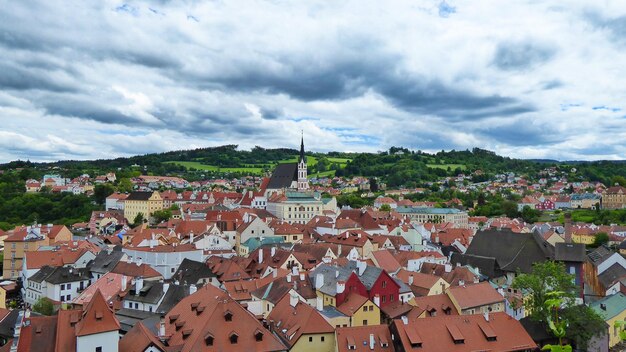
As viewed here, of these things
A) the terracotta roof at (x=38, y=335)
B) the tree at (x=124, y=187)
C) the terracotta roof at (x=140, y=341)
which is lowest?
the terracotta roof at (x=140, y=341)

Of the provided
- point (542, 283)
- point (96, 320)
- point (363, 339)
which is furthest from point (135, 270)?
point (542, 283)

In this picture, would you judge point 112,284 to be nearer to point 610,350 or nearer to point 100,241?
point 100,241

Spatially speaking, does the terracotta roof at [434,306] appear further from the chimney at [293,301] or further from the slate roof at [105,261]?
the slate roof at [105,261]

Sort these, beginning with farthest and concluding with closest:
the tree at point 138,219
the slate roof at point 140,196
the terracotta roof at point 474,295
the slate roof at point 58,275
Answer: the slate roof at point 140,196 < the tree at point 138,219 < the slate roof at point 58,275 < the terracotta roof at point 474,295

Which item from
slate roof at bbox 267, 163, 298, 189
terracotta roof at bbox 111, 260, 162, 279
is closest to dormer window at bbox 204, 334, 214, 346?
terracotta roof at bbox 111, 260, 162, 279

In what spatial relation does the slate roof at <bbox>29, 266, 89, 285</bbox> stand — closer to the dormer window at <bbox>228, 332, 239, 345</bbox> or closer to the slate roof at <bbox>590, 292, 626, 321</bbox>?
the dormer window at <bbox>228, 332, 239, 345</bbox>

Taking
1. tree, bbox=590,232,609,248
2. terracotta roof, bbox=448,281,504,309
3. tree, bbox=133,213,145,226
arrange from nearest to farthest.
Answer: terracotta roof, bbox=448,281,504,309, tree, bbox=590,232,609,248, tree, bbox=133,213,145,226

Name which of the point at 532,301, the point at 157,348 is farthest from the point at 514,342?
the point at 157,348

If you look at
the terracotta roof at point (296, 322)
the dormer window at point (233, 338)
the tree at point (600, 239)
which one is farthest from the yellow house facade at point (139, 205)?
the dormer window at point (233, 338)
